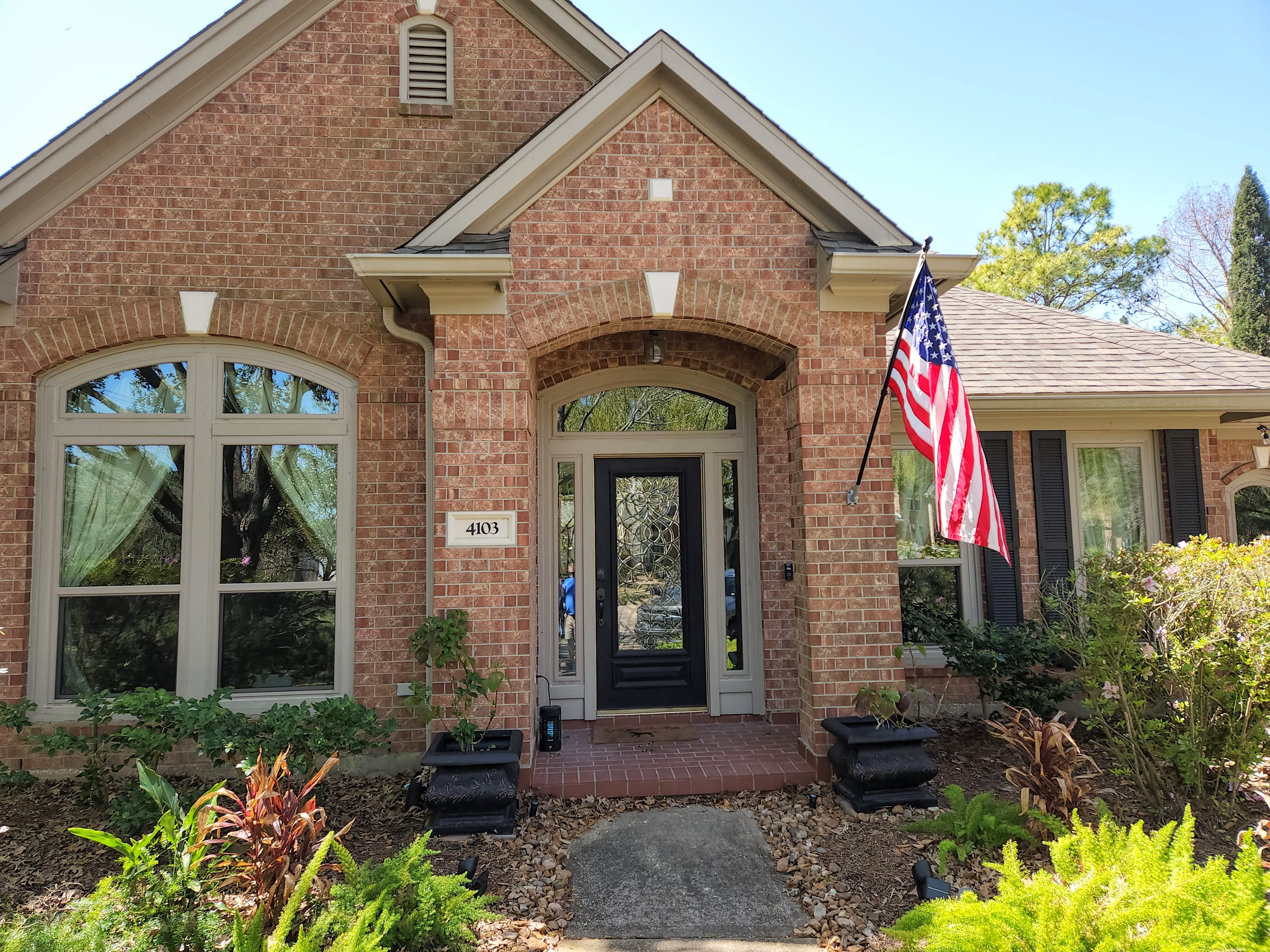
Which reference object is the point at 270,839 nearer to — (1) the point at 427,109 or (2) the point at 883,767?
(2) the point at 883,767

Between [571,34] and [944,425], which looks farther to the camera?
[571,34]

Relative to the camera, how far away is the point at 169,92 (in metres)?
5.69

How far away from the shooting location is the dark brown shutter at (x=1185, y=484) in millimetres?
6844

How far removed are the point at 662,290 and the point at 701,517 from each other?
221 centimetres

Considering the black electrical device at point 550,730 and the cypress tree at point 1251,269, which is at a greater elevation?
the cypress tree at point 1251,269

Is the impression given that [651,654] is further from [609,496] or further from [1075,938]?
[1075,938]

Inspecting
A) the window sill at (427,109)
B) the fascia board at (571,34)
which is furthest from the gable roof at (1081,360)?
the window sill at (427,109)

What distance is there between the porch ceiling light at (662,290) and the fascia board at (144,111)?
3.82 meters

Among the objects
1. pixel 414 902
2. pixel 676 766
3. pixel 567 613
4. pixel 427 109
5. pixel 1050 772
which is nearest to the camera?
pixel 414 902

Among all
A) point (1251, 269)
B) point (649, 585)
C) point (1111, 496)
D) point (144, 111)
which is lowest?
point (649, 585)

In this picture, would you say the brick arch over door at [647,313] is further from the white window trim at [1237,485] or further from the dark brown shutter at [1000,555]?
the white window trim at [1237,485]

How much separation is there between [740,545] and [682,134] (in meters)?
3.35

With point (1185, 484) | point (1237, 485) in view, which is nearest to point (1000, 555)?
point (1185, 484)

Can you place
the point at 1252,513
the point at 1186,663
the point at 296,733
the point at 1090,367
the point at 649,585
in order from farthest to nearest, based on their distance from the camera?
the point at 1252,513, the point at 1090,367, the point at 649,585, the point at 296,733, the point at 1186,663
